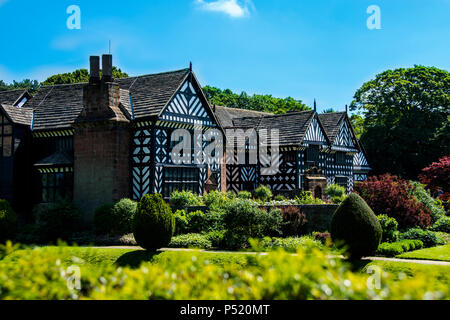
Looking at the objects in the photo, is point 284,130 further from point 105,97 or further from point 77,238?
point 77,238

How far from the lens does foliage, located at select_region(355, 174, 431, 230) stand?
70.8 feet

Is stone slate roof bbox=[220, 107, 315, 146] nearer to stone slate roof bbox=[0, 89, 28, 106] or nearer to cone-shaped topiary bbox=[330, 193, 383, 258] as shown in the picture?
stone slate roof bbox=[0, 89, 28, 106]

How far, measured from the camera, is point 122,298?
5.43 metres

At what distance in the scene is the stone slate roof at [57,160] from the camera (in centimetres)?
2761

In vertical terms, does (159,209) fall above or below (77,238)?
above

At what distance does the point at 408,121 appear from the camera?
46156 mm

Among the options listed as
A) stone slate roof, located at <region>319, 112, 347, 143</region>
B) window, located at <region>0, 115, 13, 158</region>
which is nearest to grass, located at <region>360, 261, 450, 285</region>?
window, located at <region>0, 115, 13, 158</region>

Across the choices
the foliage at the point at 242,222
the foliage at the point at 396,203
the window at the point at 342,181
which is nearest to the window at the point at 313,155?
the window at the point at 342,181

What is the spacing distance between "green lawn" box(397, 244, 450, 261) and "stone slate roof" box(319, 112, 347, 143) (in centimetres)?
2142

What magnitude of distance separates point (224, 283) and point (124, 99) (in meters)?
23.8
